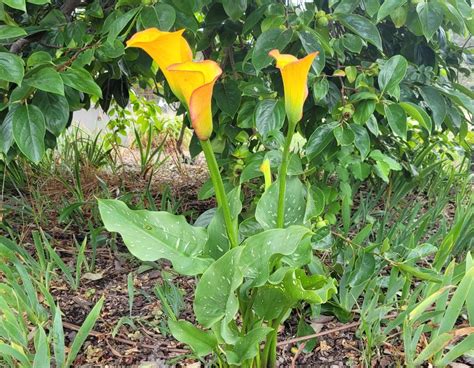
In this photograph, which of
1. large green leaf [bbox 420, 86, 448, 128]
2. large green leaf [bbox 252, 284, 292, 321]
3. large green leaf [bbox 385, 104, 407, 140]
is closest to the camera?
large green leaf [bbox 252, 284, 292, 321]

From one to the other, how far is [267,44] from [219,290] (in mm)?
528

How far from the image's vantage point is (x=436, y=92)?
1120 millimetres

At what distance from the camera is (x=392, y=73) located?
3.07 ft

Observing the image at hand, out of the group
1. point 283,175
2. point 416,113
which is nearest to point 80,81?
point 283,175

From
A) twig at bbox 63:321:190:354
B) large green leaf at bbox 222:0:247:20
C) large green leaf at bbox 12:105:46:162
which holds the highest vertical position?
large green leaf at bbox 222:0:247:20

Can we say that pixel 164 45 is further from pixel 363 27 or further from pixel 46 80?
pixel 363 27

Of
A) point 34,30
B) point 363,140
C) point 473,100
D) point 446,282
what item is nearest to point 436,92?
point 473,100

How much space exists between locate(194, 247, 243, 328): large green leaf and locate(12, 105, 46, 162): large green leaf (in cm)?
46

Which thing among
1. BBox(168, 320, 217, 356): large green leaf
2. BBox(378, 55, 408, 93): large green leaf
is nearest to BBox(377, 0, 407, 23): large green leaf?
BBox(378, 55, 408, 93): large green leaf

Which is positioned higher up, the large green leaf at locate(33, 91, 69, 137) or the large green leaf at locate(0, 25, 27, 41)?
the large green leaf at locate(0, 25, 27, 41)

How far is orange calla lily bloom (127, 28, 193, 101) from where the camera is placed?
51 centimetres

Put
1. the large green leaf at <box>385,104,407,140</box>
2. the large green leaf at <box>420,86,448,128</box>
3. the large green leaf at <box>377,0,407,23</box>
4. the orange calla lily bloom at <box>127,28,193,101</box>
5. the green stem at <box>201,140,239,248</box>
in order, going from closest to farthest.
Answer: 1. the orange calla lily bloom at <box>127,28,193,101</box>
2. the green stem at <box>201,140,239,248</box>
3. the large green leaf at <box>377,0,407,23</box>
4. the large green leaf at <box>385,104,407,140</box>
5. the large green leaf at <box>420,86,448,128</box>

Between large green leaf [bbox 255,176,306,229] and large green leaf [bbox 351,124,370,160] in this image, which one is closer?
large green leaf [bbox 255,176,306,229]

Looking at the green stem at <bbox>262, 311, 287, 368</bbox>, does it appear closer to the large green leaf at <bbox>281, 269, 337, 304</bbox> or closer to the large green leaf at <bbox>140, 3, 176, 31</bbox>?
the large green leaf at <bbox>281, 269, 337, 304</bbox>
